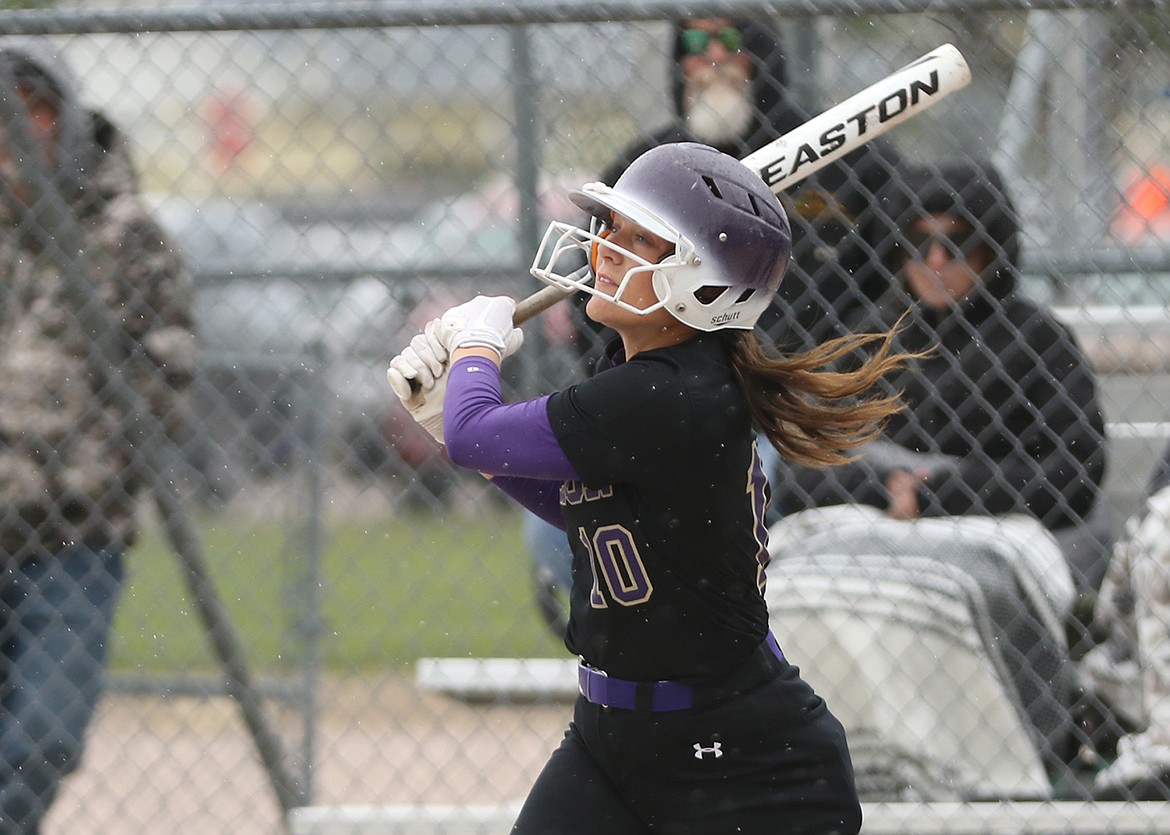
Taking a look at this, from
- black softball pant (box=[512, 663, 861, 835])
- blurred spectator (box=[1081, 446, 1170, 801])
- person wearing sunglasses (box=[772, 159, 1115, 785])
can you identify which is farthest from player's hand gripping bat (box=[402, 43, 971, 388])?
blurred spectator (box=[1081, 446, 1170, 801])

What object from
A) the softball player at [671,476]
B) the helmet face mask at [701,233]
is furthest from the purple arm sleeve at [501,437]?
the helmet face mask at [701,233]

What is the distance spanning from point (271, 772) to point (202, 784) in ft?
5.99

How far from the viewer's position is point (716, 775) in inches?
98.4

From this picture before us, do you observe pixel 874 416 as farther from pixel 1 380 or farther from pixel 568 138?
pixel 1 380

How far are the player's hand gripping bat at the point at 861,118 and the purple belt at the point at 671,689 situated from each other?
0.69 metres

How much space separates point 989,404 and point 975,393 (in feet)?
0.48

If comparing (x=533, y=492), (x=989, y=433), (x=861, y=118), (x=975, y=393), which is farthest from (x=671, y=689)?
(x=989, y=433)

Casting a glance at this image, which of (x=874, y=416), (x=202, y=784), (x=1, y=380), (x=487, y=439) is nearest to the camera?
(x=487, y=439)

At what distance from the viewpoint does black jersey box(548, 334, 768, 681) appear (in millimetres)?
2377

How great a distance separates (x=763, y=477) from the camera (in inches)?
104

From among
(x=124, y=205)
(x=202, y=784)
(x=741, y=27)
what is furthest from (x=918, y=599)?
(x=202, y=784)

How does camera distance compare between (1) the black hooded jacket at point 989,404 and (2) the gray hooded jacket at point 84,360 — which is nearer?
(1) the black hooded jacket at point 989,404

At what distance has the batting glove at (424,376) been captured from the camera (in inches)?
99.5

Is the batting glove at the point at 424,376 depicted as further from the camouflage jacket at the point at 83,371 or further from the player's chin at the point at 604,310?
the camouflage jacket at the point at 83,371
